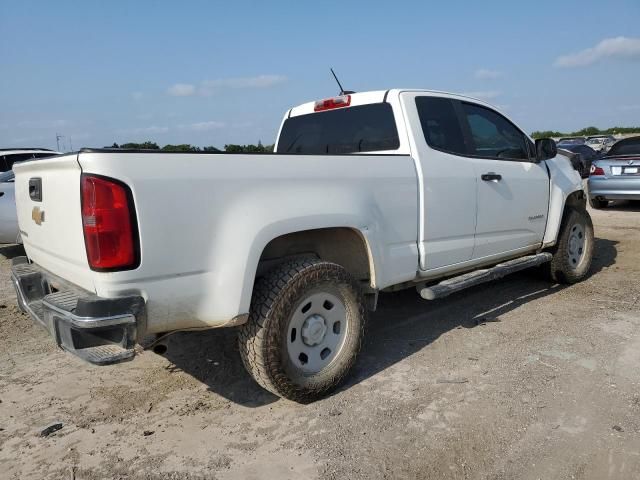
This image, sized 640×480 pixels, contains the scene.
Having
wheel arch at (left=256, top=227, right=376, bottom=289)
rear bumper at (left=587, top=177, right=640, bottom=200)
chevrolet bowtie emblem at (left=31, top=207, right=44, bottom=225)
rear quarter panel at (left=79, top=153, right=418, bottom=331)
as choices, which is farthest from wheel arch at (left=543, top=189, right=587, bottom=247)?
rear bumper at (left=587, top=177, right=640, bottom=200)

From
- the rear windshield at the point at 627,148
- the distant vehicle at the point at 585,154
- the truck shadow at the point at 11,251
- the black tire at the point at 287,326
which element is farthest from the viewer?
the distant vehicle at the point at 585,154

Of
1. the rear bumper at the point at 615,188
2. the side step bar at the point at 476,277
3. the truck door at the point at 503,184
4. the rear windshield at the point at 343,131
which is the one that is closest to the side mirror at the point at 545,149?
the truck door at the point at 503,184

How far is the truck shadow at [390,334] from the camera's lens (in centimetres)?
371

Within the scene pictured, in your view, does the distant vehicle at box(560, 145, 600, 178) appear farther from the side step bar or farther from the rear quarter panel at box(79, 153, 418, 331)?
the rear quarter panel at box(79, 153, 418, 331)

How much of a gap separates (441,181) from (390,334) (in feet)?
4.59

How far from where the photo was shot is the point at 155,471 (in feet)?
8.87

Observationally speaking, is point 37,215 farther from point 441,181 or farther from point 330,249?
point 441,181

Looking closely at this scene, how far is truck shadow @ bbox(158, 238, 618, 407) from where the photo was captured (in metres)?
3.71

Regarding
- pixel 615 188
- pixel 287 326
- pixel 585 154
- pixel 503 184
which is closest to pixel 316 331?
pixel 287 326

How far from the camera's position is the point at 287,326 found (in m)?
3.15

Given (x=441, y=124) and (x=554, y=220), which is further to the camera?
(x=554, y=220)

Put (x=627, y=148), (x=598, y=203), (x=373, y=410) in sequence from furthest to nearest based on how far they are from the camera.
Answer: (x=598, y=203) → (x=627, y=148) → (x=373, y=410)

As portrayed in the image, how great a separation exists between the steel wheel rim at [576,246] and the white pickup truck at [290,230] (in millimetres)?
941

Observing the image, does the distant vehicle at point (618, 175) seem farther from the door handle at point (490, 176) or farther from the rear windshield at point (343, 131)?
the rear windshield at point (343, 131)
